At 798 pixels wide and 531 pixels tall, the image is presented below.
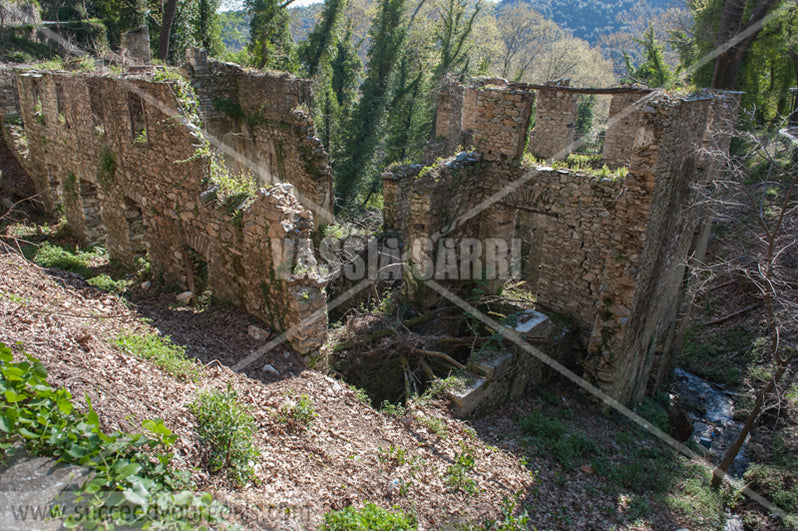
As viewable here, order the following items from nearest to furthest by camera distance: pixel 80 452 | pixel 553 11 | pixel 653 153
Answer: pixel 80 452
pixel 653 153
pixel 553 11

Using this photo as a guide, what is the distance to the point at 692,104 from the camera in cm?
817

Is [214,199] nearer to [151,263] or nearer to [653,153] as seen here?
[151,263]

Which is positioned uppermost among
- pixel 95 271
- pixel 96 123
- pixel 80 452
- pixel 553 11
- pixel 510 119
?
pixel 553 11

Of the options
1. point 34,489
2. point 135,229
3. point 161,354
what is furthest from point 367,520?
point 135,229

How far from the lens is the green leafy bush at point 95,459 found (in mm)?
2875

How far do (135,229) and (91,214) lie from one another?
8.80 feet

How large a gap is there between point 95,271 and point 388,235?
5975mm

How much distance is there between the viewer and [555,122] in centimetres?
1540

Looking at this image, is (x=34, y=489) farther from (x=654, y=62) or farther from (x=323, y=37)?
(x=654, y=62)

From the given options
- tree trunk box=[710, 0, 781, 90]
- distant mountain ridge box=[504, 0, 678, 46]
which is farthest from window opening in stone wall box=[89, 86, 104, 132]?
distant mountain ridge box=[504, 0, 678, 46]

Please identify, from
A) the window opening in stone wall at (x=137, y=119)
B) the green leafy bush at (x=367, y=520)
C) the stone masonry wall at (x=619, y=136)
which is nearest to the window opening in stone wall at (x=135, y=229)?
the window opening in stone wall at (x=137, y=119)

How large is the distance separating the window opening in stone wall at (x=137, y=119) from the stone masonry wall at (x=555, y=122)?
11.0 m

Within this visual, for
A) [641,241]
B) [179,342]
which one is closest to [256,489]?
[179,342]

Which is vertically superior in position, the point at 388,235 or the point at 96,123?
the point at 96,123
